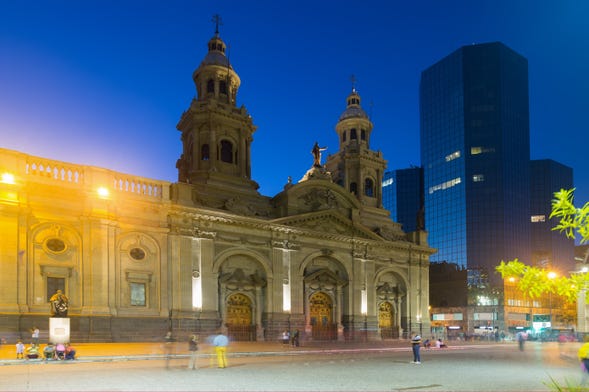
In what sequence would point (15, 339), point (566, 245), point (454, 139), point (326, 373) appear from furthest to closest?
point (566, 245), point (454, 139), point (15, 339), point (326, 373)

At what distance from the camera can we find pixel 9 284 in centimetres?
3291

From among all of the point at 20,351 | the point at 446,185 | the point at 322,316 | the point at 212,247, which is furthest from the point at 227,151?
Answer: the point at 446,185

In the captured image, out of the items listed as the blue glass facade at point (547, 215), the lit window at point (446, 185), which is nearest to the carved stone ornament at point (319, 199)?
the lit window at point (446, 185)

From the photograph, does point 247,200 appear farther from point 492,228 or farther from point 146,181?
point 492,228

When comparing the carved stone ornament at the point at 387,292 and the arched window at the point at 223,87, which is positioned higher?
the arched window at the point at 223,87

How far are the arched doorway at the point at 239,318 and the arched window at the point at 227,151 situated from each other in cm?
1501

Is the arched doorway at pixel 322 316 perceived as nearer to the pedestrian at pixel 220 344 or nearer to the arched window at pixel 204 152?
the arched window at pixel 204 152

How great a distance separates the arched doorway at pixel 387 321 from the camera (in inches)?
2237

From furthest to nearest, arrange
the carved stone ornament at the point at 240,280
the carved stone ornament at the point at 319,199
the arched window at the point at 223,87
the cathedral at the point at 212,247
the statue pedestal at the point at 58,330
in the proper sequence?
1. the arched window at the point at 223,87
2. the carved stone ornament at the point at 319,199
3. the carved stone ornament at the point at 240,280
4. the cathedral at the point at 212,247
5. the statue pedestal at the point at 58,330

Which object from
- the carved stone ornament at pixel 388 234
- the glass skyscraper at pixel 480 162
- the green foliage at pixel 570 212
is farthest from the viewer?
the glass skyscraper at pixel 480 162

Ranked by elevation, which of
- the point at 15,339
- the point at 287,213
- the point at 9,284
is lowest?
the point at 15,339

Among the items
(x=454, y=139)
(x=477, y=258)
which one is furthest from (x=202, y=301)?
(x=454, y=139)

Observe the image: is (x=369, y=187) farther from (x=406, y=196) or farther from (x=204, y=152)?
(x=406, y=196)

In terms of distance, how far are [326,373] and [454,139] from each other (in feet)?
427
